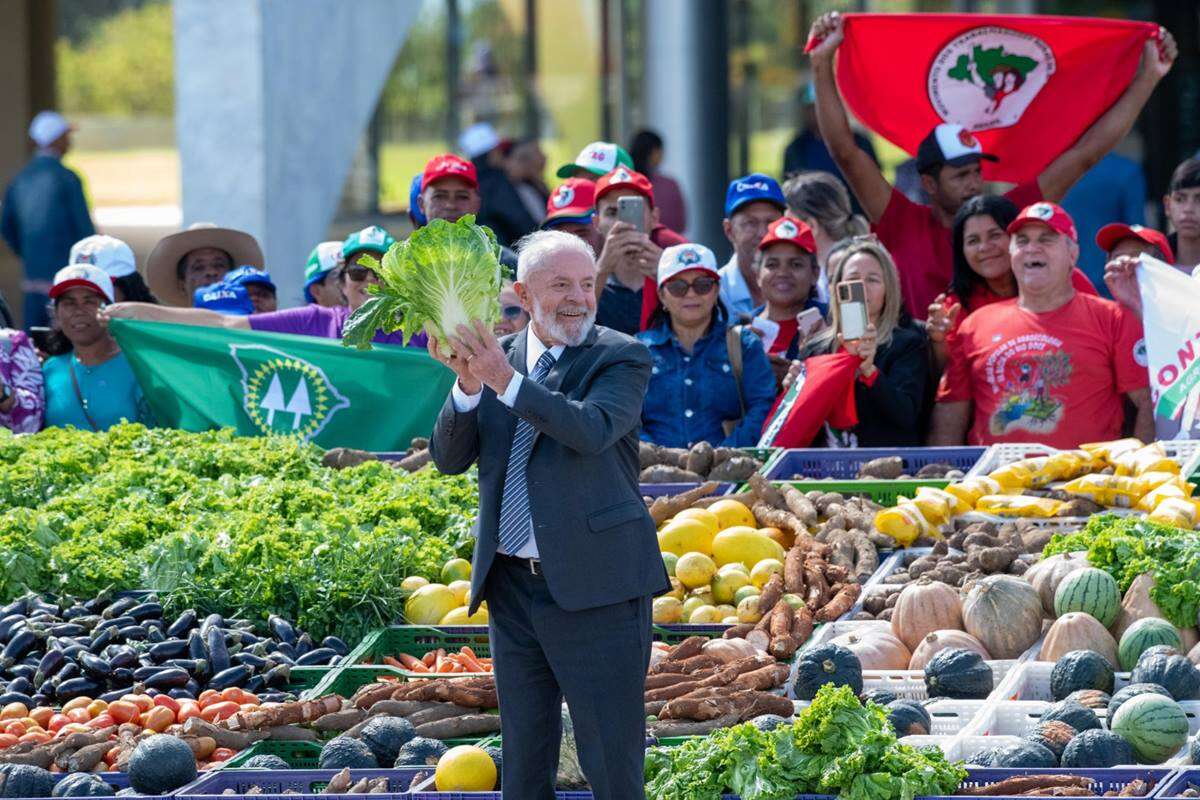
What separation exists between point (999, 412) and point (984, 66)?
2.52 metres

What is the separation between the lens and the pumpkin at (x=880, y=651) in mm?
5988

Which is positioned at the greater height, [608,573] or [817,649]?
[608,573]

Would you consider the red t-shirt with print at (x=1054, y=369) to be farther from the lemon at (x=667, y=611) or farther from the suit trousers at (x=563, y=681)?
the suit trousers at (x=563, y=681)

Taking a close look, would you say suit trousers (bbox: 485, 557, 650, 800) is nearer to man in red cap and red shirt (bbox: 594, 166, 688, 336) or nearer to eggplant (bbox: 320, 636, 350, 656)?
eggplant (bbox: 320, 636, 350, 656)

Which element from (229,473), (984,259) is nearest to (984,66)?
(984,259)

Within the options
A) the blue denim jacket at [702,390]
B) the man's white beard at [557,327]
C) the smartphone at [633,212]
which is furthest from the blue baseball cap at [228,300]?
the man's white beard at [557,327]

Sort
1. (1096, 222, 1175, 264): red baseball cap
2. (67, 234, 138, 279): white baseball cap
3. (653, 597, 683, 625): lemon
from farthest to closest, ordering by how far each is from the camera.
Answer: (67, 234, 138, 279): white baseball cap
(1096, 222, 1175, 264): red baseball cap
(653, 597, 683, 625): lemon

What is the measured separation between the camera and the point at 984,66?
9.88 metres

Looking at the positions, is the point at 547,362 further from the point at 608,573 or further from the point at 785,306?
the point at 785,306

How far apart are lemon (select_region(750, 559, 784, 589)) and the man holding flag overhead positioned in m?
2.71

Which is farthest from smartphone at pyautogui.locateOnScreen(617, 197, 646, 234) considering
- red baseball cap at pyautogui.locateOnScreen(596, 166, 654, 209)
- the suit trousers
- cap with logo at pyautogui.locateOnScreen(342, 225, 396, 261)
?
the suit trousers

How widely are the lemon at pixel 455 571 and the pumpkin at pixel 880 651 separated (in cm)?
157

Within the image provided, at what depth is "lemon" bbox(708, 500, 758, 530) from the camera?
7293 millimetres

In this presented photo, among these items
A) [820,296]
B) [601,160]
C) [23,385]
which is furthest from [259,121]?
[820,296]
